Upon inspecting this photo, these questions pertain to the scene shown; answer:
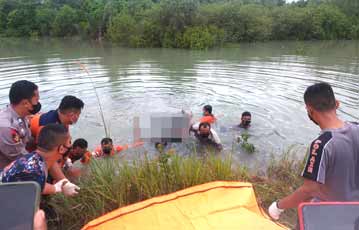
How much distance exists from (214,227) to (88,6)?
48.5 metres

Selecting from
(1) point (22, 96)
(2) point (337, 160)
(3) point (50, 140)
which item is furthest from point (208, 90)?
(2) point (337, 160)

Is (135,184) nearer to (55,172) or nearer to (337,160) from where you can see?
(55,172)

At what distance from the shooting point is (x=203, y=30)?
29281 millimetres

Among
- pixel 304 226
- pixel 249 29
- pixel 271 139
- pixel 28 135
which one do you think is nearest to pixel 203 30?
pixel 249 29

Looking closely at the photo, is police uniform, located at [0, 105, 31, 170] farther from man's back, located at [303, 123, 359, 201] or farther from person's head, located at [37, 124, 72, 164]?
man's back, located at [303, 123, 359, 201]

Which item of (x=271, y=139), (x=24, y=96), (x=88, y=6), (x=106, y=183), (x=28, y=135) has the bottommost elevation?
(x=271, y=139)

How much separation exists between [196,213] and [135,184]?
40.0 inches

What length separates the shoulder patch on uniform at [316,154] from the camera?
2158mm

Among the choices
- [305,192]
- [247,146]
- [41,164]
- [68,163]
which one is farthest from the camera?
[247,146]

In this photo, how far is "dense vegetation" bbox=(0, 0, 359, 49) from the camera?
97.3 ft

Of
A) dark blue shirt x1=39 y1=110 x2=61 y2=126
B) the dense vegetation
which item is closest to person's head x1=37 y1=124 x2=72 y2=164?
dark blue shirt x1=39 y1=110 x2=61 y2=126

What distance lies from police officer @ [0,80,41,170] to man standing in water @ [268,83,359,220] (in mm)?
2905

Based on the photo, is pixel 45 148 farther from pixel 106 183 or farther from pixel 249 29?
pixel 249 29

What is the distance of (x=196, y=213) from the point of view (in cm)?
289
